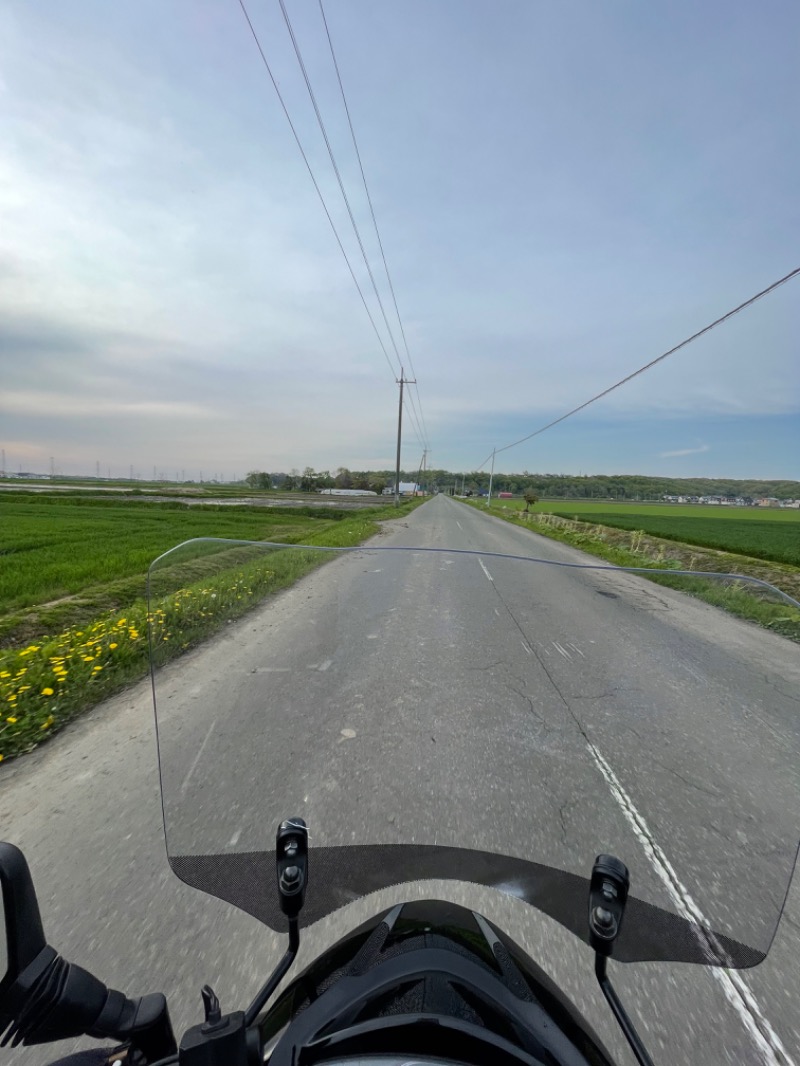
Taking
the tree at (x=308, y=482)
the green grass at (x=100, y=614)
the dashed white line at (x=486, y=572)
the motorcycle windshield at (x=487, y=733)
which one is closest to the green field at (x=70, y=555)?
the green grass at (x=100, y=614)

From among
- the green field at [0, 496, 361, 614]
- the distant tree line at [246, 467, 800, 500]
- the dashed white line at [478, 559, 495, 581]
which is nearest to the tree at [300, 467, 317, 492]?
the distant tree line at [246, 467, 800, 500]

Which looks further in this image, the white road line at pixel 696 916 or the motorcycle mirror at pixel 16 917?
the white road line at pixel 696 916

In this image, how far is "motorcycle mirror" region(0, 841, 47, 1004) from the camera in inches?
32.6

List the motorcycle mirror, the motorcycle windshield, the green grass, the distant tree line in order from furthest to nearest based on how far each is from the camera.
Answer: the distant tree line
the green grass
the motorcycle windshield
the motorcycle mirror

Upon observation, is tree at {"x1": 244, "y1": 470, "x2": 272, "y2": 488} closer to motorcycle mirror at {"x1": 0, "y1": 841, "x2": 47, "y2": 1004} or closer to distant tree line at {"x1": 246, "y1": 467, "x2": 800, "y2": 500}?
distant tree line at {"x1": 246, "y1": 467, "x2": 800, "y2": 500}

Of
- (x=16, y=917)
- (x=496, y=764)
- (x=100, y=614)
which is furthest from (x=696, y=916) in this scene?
(x=100, y=614)

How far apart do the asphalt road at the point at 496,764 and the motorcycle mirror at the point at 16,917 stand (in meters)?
0.48

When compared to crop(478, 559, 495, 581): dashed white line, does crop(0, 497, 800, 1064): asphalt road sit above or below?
below

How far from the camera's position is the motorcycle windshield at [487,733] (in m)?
1.32

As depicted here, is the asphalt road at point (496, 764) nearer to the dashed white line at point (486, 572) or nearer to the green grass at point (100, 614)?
the dashed white line at point (486, 572)

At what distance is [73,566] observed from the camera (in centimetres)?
1061

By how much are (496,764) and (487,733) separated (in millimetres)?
159

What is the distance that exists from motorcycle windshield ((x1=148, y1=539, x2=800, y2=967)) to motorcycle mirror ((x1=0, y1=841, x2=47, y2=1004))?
19.2 inches

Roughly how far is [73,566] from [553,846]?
1201 cm
